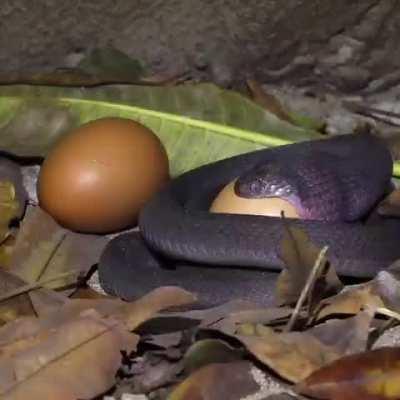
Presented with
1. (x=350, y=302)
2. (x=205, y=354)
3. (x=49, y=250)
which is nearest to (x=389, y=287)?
(x=350, y=302)

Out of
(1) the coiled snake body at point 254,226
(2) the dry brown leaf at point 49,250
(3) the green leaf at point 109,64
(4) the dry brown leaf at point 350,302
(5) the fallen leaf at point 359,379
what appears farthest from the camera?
(3) the green leaf at point 109,64

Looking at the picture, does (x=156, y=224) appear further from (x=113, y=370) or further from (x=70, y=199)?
(x=113, y=370)

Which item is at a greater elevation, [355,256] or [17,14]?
[17,14]

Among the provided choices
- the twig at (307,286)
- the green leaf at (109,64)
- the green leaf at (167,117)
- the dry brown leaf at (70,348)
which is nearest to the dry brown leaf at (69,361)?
the dry brown leaf at (70,348)

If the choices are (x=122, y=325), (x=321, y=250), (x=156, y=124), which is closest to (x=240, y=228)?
(x=321, y=250)

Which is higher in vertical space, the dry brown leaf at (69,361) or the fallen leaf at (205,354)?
the dry brown leaf at (69,361)

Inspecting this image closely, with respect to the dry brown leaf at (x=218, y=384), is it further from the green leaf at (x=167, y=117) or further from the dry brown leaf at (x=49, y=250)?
the green leaf at (x=167, y=117)

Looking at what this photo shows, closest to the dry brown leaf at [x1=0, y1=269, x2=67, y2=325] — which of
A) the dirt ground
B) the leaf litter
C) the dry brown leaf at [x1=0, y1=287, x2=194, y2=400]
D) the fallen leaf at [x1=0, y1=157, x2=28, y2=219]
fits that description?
the leaf litter
